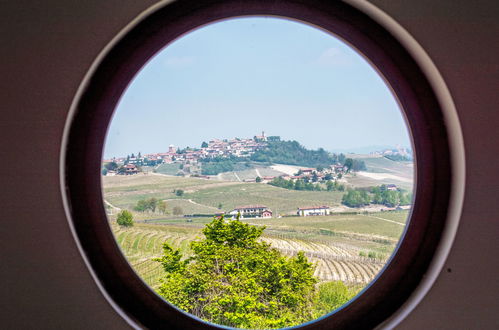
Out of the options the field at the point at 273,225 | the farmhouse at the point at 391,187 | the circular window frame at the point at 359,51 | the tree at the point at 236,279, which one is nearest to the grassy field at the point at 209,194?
the field at the point at 273,225

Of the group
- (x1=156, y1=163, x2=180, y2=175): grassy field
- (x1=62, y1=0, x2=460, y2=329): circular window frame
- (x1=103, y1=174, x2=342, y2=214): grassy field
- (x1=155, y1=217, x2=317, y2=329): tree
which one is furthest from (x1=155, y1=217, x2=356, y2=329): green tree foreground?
(x1=62, y1=0, x2=460, y2=329): circular window frame

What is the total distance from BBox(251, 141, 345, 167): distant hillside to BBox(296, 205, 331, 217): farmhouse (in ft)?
0.76

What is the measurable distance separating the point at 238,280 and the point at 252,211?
368mm

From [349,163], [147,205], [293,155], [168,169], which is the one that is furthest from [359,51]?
[147,205]

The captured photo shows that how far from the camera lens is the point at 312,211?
6.35ft

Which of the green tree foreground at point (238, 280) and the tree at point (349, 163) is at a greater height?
the tree at point (349, 163)

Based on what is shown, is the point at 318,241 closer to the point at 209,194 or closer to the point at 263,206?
the point at 263,206

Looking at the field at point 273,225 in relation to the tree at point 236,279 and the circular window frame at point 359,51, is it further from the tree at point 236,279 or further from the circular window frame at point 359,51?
the circular window frame at point 359,51

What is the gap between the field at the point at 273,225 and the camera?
185cm

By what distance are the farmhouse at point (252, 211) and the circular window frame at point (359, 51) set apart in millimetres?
1052

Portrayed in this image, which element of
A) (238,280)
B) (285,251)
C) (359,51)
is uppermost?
(359,51)

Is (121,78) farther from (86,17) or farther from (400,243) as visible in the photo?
(400,243)

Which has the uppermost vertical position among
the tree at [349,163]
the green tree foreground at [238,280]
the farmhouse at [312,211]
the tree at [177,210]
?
the tree at [349,163]

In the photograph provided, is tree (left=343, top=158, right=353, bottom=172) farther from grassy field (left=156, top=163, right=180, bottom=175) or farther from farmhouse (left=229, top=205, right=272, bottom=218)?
grassy field (left=156, top=163, right=180, bottom=175)
